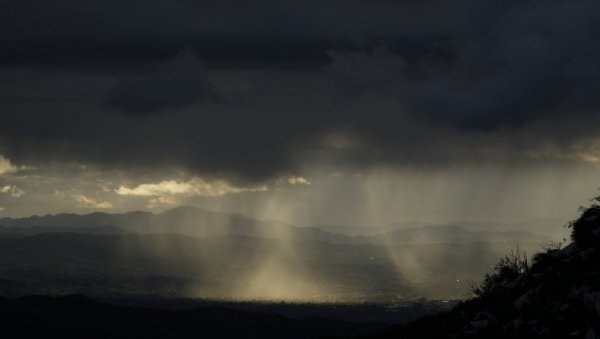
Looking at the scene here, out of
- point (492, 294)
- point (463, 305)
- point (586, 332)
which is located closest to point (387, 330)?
point (463, 305)

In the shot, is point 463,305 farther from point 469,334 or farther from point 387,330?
point 387,330

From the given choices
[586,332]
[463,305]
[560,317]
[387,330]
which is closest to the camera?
[586,332]

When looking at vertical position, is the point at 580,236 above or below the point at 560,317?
above

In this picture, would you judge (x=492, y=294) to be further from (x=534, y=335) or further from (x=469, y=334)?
(x=534, y=335)

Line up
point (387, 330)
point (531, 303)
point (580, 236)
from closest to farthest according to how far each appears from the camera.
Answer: point (531, 303)
point (580, 236)
point (387, 330)

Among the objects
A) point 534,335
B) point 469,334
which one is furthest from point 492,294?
point 534,335

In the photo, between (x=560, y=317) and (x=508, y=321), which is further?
(x=508, y=321)
